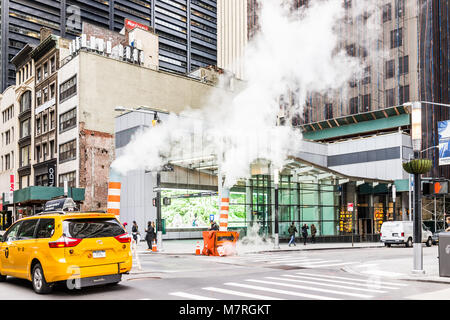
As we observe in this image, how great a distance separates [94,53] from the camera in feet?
156

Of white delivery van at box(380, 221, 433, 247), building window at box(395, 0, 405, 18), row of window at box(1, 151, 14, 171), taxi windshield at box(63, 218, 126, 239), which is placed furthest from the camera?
row of window at box(1, 151, 14, 171)

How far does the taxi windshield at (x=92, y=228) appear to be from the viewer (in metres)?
10.4

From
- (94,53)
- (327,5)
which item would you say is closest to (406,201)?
(327,5)

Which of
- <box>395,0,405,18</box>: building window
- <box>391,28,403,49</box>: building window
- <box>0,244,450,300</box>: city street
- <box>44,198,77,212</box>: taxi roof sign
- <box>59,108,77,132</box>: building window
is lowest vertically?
<box>0,244,450,300</box>: city street

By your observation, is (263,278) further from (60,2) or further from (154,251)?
(60,2)

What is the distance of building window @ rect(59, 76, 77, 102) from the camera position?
47.8m

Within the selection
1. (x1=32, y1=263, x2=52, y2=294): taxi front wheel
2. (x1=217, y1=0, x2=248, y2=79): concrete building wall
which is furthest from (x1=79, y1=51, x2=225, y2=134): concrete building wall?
(x1=32, y1=263, x2=52, y2=294): taxi front wheel

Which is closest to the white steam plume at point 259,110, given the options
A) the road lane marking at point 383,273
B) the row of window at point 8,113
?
the road lane marking at point 383,273

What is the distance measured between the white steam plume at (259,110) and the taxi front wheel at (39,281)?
8146 millimetres

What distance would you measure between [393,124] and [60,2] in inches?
4085

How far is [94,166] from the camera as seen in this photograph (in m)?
46.8

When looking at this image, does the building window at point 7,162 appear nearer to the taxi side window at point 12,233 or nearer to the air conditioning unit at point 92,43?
the air conditioning unit at point 92,43

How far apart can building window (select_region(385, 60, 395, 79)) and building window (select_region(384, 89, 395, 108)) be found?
183 cm

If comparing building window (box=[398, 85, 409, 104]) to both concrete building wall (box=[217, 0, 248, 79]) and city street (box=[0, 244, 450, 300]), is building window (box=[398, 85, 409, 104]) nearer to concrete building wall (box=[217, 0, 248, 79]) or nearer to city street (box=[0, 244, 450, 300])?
concrete building wall (box=[217, 0, 248, 79])
